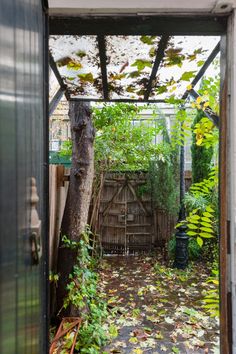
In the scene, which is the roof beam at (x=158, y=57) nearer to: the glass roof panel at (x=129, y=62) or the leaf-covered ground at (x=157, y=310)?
the glass roof panel at (x=129, y=62)

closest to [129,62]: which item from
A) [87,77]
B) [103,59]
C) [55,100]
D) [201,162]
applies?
[103,59]

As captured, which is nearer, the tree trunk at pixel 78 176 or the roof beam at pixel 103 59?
the roof beam at pixel 103 59

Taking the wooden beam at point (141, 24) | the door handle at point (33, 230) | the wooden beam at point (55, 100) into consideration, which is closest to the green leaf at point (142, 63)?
the wooden beam at point (141, 24)

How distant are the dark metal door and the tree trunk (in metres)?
2.44

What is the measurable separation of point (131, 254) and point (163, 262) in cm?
107

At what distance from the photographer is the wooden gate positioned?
303 inches

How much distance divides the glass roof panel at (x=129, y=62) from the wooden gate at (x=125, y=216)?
186 inches

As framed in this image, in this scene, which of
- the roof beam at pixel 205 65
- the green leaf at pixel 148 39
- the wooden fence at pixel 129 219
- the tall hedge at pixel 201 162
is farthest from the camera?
the wooden fence at pixel 129 219

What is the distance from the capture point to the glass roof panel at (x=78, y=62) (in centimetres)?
204

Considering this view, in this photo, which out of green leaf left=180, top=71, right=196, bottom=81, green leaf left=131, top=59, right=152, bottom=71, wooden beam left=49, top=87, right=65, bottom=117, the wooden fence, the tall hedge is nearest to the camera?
green leaf left=131, top=59, right=152, bottom=71

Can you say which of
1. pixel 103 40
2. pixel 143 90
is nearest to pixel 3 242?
pixel 103 40

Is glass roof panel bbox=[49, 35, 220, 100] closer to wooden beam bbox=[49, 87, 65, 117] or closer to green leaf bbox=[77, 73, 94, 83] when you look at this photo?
green leaf bbox=[77, 73, 94, 83]

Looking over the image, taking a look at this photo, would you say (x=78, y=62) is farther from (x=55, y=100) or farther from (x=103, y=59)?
(x=55, y=100)

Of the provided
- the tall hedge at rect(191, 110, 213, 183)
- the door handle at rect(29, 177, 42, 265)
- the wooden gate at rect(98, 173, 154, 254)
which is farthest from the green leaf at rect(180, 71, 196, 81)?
the wooden gate at rect(98, 173, 154, 254)
